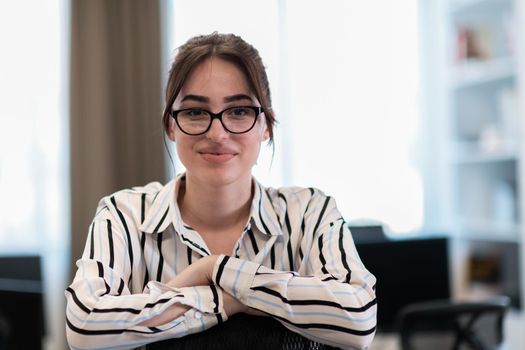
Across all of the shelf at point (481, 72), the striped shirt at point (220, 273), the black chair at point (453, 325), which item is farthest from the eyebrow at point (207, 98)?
the shelf at point (481, 72)

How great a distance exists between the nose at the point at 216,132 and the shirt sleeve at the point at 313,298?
0.66 feet

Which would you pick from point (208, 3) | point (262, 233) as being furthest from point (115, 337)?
point (208, 3)

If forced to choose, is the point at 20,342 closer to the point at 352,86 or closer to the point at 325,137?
the point at 325,137

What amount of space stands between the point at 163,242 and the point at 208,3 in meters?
2.16

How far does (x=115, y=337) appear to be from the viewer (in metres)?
0.93

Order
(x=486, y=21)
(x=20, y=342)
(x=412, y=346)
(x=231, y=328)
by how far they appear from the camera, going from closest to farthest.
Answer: (x=231, y=328) < (x=20, y=342) < (x=412, y=346) < (x=486, y=21)

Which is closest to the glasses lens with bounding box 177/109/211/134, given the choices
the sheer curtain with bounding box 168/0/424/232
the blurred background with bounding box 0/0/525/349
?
the blurred background with bounding box 0/0/525/349

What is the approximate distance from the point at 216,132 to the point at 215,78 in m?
0.09

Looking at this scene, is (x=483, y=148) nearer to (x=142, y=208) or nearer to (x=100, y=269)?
(x=142, y=208)

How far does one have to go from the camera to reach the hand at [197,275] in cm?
99

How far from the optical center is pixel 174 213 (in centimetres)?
108

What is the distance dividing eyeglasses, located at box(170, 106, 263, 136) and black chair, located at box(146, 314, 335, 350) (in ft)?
1.02

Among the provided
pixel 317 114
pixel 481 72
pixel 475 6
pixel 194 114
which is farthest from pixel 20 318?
pixel 475 6

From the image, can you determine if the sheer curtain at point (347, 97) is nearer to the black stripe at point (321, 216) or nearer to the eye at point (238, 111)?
the black stripe at point (321, 216)
